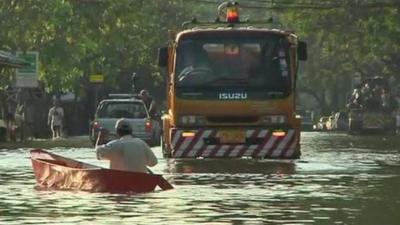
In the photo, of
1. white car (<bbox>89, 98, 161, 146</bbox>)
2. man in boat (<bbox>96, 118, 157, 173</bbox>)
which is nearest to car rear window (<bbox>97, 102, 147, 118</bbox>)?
white car (<bbox>89, 98, 161, 146</bbox>)

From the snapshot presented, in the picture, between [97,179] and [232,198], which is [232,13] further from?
[232,198]

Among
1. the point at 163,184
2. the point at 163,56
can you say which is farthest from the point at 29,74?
the point at 163,184

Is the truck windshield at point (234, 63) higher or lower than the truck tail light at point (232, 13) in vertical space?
lower

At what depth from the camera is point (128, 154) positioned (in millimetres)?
23203

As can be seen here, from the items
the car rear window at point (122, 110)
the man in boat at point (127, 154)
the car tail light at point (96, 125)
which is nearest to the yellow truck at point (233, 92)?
the man in boat at point (127, 154)

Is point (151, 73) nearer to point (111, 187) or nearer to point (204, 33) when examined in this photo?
point (204, 33)

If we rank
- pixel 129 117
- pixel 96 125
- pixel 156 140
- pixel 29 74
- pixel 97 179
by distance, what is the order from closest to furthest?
1. pixel 97 179
2. pixel 96 125
3. pixel 129 117
4. pixel 156 140
5. pixel 29 74

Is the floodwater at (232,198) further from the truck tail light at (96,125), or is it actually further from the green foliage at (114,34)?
the green foliage at (114,34)

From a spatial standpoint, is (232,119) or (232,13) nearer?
(232,119)

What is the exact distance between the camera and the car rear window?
4762 centimetres

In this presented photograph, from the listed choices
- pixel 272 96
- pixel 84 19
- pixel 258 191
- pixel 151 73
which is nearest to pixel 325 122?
pixel 151 73

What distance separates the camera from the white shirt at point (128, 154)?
914 inches

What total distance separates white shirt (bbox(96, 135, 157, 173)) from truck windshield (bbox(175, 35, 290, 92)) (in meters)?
8.56

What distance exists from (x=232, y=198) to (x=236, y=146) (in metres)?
10.4
